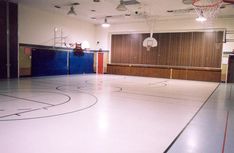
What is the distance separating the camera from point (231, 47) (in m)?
12.3

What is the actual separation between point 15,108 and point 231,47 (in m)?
12.0

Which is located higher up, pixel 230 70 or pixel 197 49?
pixel 197 49

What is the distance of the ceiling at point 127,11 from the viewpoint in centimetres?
1031

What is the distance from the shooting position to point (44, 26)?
12.5 m

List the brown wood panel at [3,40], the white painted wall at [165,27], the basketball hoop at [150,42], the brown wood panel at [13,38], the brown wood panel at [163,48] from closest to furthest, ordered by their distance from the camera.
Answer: the brown wood panel at [3,40] → the brown wood panel at [13,38] → the white painted wall at [165,27] → the basketball hoop at [150,42] → the brown wood panel at [163,48]

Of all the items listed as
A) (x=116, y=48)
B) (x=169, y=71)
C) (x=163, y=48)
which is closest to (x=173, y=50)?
(x=163, y=48)

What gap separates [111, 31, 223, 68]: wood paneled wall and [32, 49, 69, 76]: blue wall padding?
4.06 meters

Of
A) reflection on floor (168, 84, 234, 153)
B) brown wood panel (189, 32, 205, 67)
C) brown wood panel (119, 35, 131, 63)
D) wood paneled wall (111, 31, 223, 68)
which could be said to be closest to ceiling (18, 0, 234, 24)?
brown wood panel (189, 32, 205, 67)

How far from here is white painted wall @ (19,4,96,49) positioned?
11.5 meters

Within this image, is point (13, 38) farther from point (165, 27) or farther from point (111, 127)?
point (111, 127)

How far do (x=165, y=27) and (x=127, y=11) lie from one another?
330 cm

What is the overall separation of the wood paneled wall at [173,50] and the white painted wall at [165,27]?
1.05 feet

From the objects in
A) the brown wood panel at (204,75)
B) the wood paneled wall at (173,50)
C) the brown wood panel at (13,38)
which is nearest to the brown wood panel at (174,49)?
the wood paneled wall at (173,50)

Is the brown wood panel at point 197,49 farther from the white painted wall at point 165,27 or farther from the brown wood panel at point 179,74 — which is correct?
the brown wood panel at point 179,74
